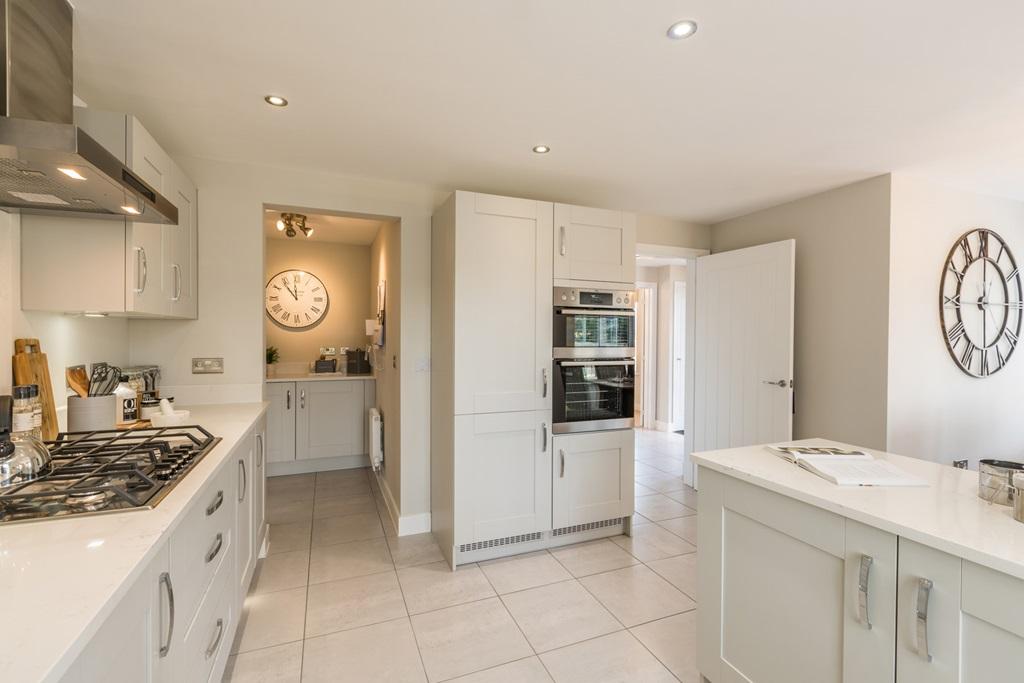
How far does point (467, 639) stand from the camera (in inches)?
80.2

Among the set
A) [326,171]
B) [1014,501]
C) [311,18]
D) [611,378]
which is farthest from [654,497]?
[311,18]

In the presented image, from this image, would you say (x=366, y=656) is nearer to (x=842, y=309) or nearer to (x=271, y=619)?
(x=271, y=619)

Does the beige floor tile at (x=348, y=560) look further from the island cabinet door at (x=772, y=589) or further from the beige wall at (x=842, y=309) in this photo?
the beige wall at (x=842, y=309)

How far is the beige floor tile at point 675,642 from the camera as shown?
1.85m

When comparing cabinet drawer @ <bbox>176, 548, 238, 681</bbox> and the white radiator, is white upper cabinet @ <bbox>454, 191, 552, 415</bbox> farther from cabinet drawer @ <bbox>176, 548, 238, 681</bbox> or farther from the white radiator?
the white radiator

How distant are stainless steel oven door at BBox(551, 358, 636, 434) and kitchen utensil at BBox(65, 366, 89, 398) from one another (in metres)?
2.32

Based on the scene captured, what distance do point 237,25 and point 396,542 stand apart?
2774mm

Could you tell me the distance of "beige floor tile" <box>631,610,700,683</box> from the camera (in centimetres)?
185

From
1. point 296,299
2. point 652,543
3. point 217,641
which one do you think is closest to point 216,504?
point 217,641

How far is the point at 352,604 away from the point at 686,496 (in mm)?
2773

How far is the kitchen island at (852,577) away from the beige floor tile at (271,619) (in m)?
1.76

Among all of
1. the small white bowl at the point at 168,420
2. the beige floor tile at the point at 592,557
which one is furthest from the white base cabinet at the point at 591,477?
the small white bowl at the point at 168,420

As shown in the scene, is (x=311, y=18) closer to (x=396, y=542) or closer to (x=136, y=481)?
(x=136, y=481)

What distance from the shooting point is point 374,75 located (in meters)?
1.81
